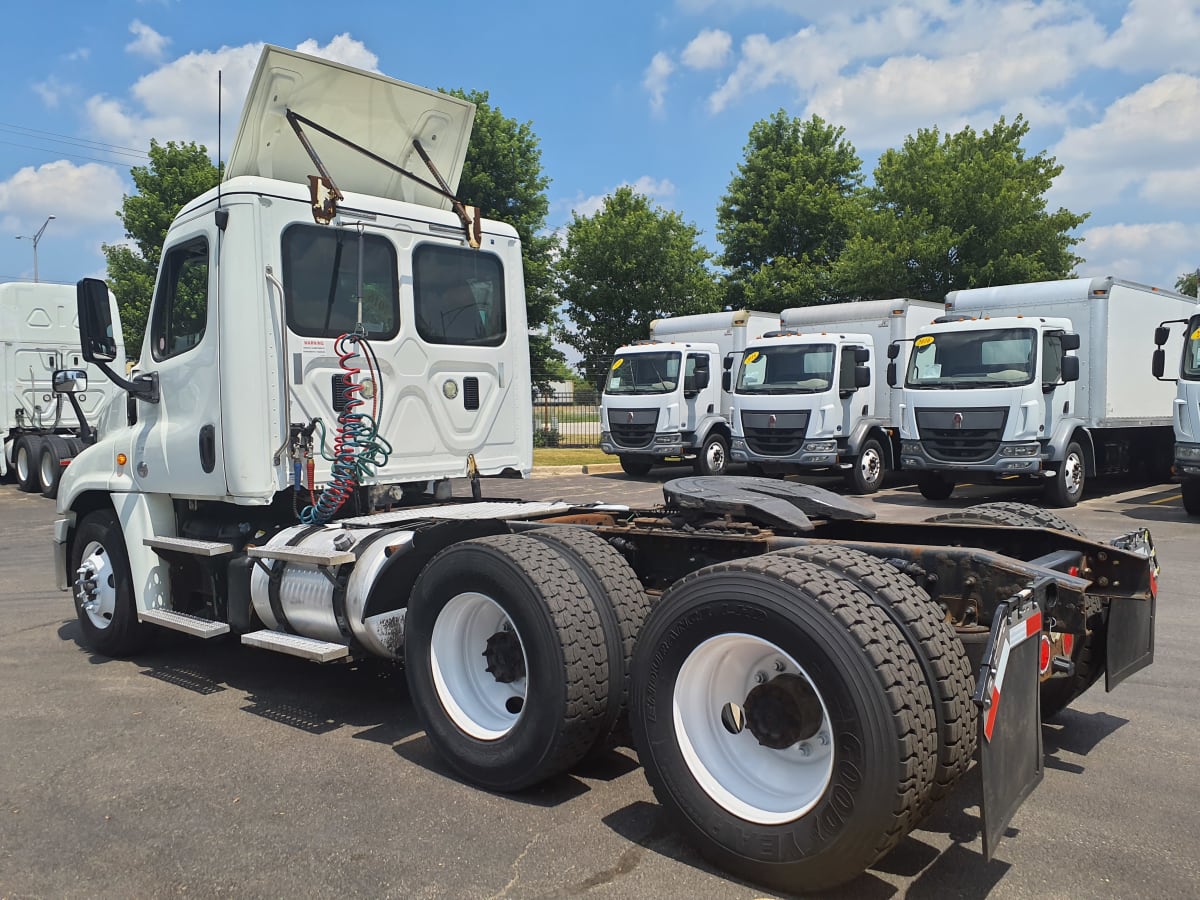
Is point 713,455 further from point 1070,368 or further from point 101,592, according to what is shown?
point 101,592

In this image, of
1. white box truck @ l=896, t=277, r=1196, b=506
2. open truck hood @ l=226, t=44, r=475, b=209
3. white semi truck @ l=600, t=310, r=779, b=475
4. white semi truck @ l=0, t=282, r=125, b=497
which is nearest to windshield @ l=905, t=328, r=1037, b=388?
white box truck @ l=896, t=277, r=1196, b=506

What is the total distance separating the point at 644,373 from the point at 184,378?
14563mm

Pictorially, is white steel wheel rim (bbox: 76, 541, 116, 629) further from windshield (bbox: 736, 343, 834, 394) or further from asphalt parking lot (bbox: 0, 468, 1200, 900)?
windshield (bbox: 736, 343, 834, 394)

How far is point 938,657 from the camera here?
288cm

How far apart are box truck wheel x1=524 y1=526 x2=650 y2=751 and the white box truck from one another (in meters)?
11.5

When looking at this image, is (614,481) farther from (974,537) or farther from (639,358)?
(974,537)

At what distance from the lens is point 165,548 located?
18.6 ft

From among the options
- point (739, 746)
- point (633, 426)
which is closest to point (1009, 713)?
point (739, 746)

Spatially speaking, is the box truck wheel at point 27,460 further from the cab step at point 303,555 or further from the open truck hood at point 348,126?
the cab step at point 303,555

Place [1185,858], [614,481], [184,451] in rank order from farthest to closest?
1. [614,481]
2. [184,451]
3. [1185,858]

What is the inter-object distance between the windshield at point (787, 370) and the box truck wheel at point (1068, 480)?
392cm

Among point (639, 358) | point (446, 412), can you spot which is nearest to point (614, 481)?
point (639, 358)

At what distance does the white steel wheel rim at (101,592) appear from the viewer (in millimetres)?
6031

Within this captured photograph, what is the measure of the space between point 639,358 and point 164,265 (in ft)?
47.7
